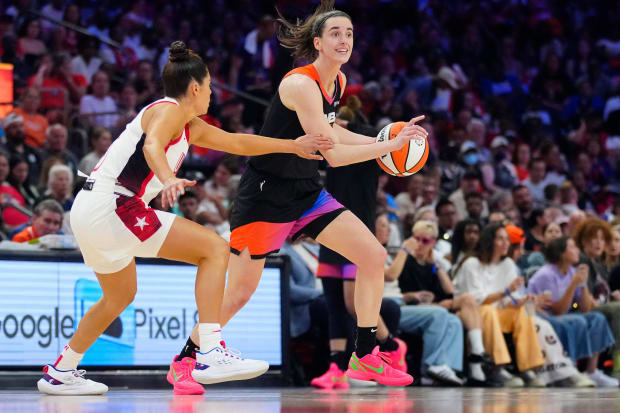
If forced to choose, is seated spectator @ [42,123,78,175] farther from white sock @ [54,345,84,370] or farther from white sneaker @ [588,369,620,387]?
white sneaker @ [588,369,620,387]

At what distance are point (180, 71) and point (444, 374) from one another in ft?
13.6

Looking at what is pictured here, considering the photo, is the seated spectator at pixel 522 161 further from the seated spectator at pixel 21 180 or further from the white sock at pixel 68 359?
the white sock at pixel 68 359

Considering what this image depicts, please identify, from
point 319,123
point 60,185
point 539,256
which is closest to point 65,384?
point 319,123

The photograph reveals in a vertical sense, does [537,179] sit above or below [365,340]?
above

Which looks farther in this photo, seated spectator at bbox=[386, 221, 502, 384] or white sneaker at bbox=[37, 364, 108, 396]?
seated spectator at bbox=[386, 221, 502, 384]

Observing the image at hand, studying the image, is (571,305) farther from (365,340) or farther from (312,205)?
(312,205)

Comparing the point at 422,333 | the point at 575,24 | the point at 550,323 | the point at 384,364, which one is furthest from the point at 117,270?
the point at 575,24

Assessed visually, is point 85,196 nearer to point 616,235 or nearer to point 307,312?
point 307,312

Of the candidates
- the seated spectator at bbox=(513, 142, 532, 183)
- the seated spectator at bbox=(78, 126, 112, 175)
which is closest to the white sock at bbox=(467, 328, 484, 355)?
the seated spectator at bbox=(78, 126, 112, 175)

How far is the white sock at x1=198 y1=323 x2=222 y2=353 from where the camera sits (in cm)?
507

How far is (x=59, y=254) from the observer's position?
728 centimetres

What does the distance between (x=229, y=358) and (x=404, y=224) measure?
5646 mm

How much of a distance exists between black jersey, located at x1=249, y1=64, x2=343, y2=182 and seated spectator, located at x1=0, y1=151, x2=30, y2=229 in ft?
13.2

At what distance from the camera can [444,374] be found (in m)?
8.27
